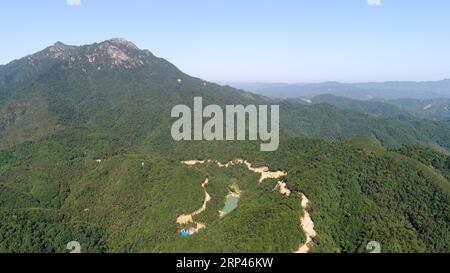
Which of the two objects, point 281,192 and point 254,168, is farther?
point 254,168

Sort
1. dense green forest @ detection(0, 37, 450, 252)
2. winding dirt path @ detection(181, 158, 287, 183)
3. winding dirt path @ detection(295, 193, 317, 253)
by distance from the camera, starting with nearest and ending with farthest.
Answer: winding dirt path @ detection(295, 193, 317, 253), dense green forest @ detection(0, 37, 450, 252), winding dirt path @ detection(181, 158, 287, 183)

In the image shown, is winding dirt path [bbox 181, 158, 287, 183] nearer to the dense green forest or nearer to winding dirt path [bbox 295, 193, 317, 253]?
the dense green forest

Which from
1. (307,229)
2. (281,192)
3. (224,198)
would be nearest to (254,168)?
(224,198)

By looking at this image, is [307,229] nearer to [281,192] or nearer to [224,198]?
[281,192]

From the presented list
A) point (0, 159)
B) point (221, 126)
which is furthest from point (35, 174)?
point (221, 126)

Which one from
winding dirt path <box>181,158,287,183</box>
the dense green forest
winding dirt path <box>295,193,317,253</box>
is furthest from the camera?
winding dirt path <box>181,158,287,183</box>

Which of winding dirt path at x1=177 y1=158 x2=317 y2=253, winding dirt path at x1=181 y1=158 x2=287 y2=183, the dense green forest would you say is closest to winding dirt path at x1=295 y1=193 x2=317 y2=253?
winding dirt path at x1=177 y1=158 x2=317 y2=253

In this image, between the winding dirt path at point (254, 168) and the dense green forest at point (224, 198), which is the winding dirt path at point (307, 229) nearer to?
the dense green forest at point (224, 198)

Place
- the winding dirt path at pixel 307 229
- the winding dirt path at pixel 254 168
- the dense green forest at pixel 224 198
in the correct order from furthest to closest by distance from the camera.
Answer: the winding dirt path at pixel 254 168 < the dense green forest at pixel 224 198 < the winding dirt path at pixel 307 229

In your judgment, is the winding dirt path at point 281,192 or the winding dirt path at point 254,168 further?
the winding dirt path at point 254,168

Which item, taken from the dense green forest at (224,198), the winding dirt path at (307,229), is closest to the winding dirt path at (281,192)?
the winding dirt path at (307,229)

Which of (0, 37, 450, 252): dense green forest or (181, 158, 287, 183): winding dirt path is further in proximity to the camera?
(181, 158, 287, 183): winding dirt path
